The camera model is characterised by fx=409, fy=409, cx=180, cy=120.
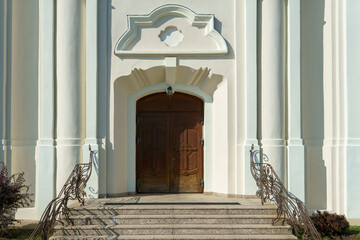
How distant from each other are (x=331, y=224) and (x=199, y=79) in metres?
4.13

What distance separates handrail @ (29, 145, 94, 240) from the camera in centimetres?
659

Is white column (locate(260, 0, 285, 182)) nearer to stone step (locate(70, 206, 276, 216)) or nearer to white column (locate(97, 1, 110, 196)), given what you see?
stone step (locate(70, 206, 276, 216))

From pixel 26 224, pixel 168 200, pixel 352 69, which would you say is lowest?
pixel 26 224

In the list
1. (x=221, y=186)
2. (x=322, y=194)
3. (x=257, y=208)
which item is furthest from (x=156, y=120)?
(x=322, y=194)

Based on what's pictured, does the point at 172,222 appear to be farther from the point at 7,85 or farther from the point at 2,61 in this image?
the point at 2,61

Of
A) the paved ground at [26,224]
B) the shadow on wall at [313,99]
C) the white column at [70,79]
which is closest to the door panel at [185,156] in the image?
the white column at [70,79]

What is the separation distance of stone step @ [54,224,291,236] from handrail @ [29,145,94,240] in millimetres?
287

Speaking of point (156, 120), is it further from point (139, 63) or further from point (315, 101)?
point (315, 101)

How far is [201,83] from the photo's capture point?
9.48 meters

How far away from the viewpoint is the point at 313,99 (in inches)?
361

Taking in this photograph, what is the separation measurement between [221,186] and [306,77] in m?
3.11

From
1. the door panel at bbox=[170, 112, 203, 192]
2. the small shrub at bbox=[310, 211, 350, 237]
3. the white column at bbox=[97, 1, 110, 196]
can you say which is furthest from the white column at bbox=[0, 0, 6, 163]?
the small shrub at bbox=[310, 211, 350, 237]

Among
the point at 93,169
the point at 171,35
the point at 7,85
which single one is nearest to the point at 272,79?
the point at 171,35

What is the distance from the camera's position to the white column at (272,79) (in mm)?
8688
